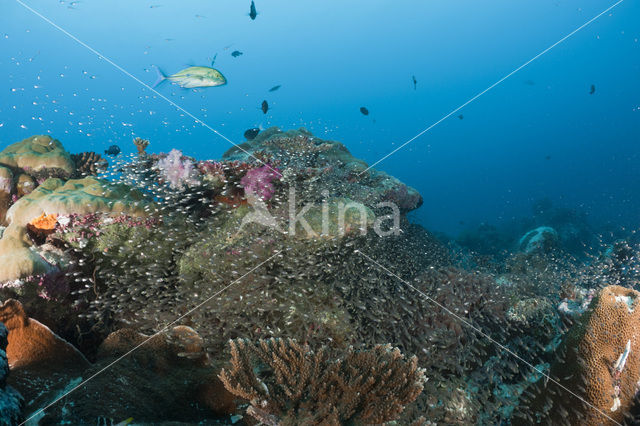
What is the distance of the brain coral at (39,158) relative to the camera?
25.0ft

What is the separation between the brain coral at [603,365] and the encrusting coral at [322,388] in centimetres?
218

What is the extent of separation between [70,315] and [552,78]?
174144 mm

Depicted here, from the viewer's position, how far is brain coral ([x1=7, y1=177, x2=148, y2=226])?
5645mm

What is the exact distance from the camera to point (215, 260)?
17.6 ft

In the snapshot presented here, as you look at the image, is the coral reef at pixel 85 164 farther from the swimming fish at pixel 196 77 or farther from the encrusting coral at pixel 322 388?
the encrusting coral at pixel 322 388

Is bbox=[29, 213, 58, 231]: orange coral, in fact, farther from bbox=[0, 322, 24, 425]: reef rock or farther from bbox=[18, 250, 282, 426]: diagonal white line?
bbox=[0, 322, 24, 425]: reef rock

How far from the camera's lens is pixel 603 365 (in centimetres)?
360

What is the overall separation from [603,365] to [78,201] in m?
8.48

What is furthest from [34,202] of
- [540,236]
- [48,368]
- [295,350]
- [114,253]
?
[540,236]

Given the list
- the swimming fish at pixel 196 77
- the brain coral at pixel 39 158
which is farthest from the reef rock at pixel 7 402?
the brain coral at pixel 39 158

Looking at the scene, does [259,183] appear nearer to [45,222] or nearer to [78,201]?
[78,201]

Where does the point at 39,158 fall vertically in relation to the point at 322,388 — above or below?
above

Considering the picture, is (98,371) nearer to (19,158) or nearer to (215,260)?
(215,260)

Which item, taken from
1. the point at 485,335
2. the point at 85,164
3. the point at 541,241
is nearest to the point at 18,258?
the point at 85,164
